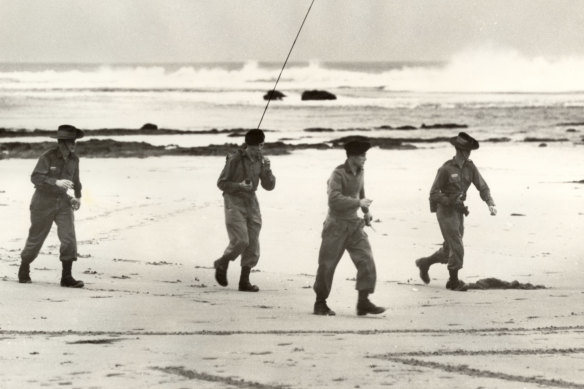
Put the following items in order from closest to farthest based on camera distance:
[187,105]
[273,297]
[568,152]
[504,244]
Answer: [273,297] < [504,244] < [568,152] < [187,105]

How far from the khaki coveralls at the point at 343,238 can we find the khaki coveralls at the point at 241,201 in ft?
5.72

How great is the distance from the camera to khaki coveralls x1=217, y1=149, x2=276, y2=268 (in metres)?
12.8

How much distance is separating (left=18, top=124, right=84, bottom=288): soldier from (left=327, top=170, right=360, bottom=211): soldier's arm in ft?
8.54

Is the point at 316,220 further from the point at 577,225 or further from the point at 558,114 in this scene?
the point at 558,114

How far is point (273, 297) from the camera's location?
1234cm

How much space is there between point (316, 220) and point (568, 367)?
10.1m

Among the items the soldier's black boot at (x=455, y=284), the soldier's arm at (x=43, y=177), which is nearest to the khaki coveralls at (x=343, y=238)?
the soldier's black boot at (x=455, y=284)

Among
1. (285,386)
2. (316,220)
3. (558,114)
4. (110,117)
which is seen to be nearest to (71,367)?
(285,386)

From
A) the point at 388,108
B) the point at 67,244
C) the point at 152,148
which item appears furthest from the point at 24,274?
the point at 388,108

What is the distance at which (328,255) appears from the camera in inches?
439

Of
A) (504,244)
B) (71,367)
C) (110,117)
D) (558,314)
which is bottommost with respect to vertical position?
(71,367)

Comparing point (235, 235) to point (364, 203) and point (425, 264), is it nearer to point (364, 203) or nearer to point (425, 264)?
point (425, 264)

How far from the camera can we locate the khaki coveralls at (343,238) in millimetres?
11102

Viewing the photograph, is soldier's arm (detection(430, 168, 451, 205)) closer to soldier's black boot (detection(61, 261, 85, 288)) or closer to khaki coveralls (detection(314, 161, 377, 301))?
khaki coveralls (detection(314, 161, 377, 301))
